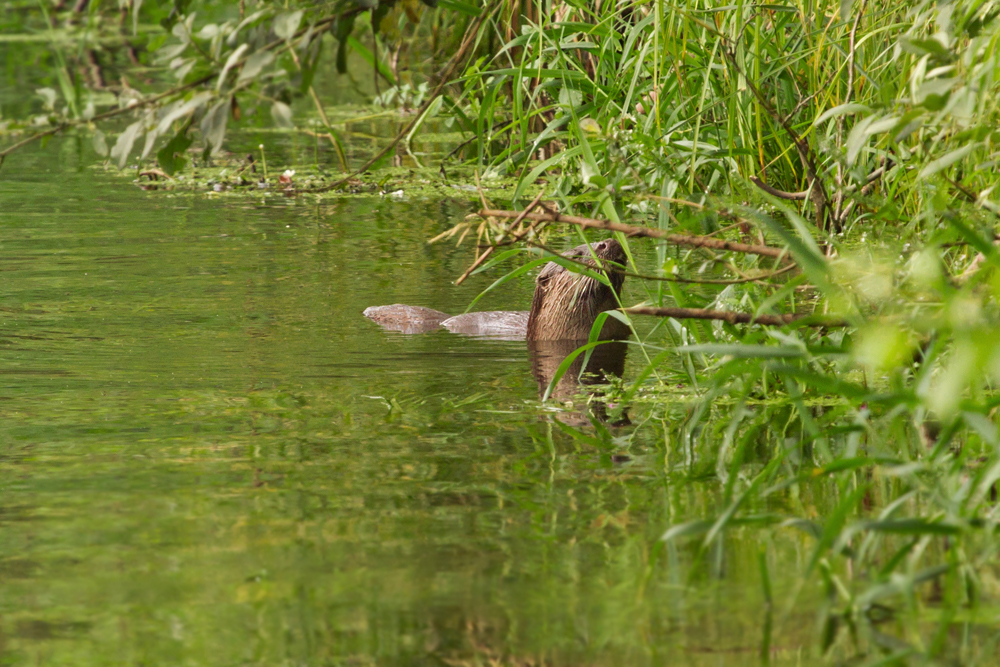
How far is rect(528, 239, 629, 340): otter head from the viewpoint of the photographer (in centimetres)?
555

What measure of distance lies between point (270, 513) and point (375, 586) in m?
0.50

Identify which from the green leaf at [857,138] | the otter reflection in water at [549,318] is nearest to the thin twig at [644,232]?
the green leaf at [857,138]

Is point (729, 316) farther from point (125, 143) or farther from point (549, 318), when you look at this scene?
point (549, 318)

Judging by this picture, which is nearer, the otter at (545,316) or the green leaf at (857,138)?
the green leaf at (857,138)

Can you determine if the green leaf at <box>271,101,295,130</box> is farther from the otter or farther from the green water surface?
the otter

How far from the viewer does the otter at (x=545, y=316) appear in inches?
216

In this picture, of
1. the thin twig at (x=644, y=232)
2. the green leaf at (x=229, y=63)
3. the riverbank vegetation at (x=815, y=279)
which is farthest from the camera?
the thin twig at (x=644, y=232)

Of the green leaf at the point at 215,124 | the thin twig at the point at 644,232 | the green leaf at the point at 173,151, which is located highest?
the green leaf at the point at 215,124

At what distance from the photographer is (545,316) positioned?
220 inches

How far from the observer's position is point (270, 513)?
291 cm

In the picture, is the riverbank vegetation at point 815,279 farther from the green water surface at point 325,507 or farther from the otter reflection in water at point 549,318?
the otter reflection in water at point 549,318

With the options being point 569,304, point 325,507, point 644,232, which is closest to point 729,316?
point 644,232

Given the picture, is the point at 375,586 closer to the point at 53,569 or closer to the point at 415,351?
the point at 53,569

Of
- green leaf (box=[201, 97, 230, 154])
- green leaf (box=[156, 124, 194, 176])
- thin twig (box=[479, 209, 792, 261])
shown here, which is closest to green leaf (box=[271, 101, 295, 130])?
green leaf (box=[201, 97, 230, 154])
